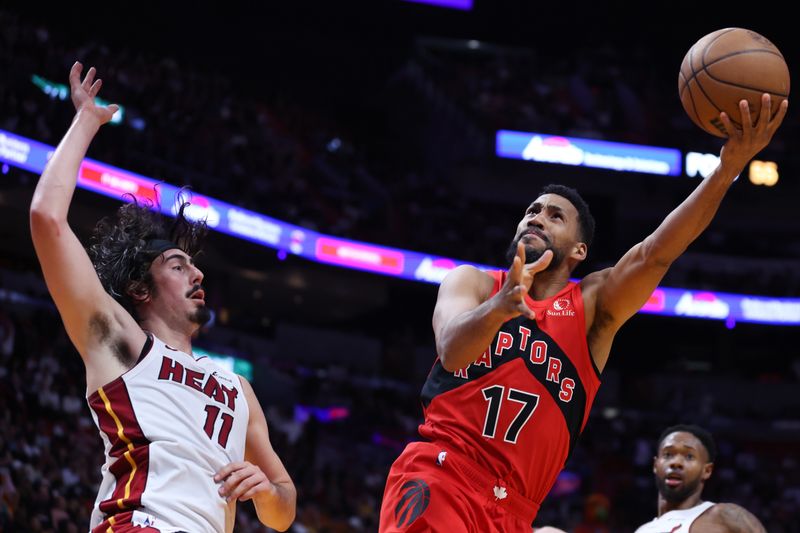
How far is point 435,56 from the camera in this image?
25.3 metres

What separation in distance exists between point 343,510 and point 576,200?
11.3 metres

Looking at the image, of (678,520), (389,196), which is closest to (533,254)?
(678,520)

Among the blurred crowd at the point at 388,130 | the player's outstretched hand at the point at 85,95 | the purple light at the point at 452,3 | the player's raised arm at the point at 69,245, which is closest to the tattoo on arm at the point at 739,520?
the player's raised arm at the point at 69,245

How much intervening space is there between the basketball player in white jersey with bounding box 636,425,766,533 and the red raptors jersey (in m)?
2.21

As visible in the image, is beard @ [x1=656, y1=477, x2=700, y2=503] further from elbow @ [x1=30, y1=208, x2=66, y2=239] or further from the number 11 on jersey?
elbow @ [x1=30, y1=208, x2=66, y2=239]

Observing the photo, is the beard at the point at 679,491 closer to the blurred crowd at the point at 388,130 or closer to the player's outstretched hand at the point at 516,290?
the player's outstretched hand at the point at 516,290

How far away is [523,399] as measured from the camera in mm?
3896

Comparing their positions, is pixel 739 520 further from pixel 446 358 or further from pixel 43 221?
pixel 43 221

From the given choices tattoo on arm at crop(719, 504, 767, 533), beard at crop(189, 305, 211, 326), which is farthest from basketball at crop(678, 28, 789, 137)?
tattoo on arm at crop(719, 504, 767, 533)

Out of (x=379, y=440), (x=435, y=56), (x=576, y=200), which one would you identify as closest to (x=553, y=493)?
(x=379, y=440)

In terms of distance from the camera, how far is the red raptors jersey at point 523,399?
12.7 feet

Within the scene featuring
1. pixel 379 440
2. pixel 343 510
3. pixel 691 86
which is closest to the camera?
pixel 691 86

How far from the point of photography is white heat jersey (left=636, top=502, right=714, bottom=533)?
597cm

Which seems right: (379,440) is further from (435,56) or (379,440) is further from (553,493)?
(435,56)
